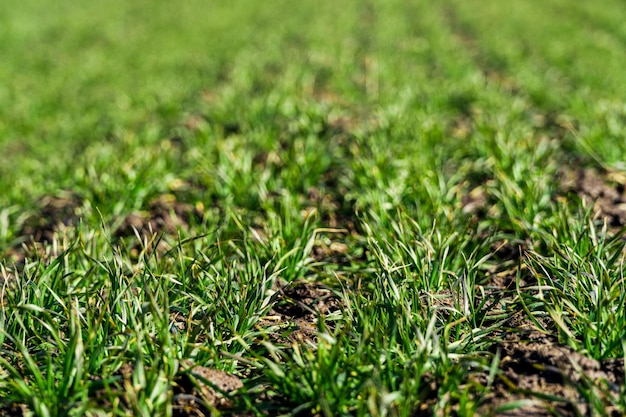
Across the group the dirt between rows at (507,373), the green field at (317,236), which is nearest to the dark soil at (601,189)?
the green field at (317,236)

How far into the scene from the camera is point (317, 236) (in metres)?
3.48

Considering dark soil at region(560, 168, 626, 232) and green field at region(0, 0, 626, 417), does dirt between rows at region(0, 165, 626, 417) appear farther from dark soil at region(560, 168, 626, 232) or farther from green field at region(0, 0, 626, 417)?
dark soil at region(560, 168, 626, 232)

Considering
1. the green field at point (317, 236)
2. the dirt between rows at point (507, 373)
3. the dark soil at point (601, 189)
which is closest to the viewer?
the dirt between rows at point (507, 373)

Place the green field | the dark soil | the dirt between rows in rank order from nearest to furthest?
the dirt between rows → the green field → the dark soil

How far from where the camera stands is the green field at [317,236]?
2.11 meters

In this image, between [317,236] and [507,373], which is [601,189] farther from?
[507,373]

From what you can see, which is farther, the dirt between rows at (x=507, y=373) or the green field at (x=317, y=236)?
the green field at (x=317, y=236)

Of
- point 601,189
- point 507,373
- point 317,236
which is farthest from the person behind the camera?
point 601,189

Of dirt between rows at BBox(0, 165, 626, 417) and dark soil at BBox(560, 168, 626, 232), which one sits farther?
dark soil at BBox(560, 168, 626, 232)

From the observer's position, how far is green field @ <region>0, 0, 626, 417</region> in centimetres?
211

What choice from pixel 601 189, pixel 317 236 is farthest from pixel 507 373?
pixel 601 189

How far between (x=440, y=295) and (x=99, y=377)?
1.40 m

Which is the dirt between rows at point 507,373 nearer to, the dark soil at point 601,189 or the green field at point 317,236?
the green field at point 317,236

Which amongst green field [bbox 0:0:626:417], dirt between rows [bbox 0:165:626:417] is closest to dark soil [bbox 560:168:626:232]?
green field [bbox 0:0:626:417]
